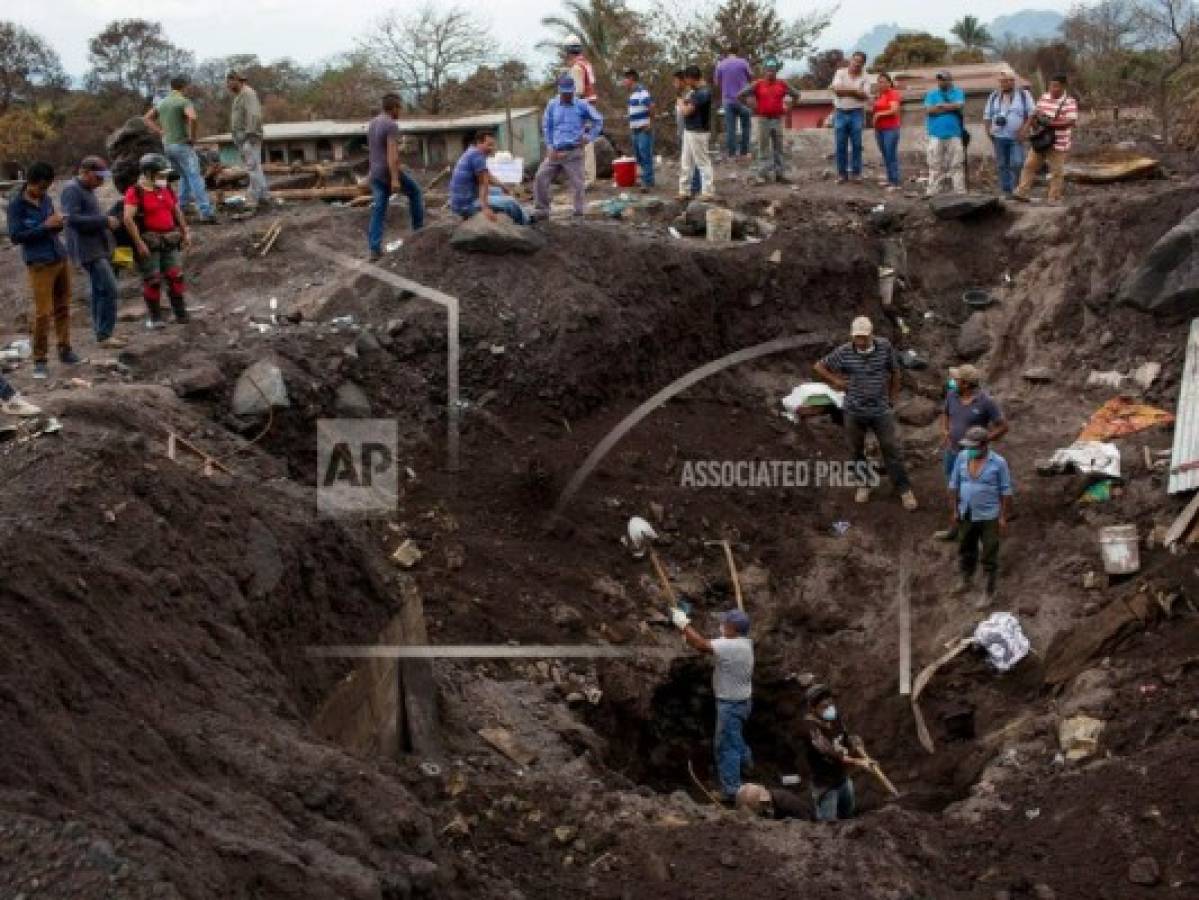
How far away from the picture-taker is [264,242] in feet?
48.8

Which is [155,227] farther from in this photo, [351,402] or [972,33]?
[972,33]

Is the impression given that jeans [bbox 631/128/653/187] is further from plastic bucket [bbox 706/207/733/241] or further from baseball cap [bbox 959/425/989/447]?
baseball cap [bbox 959/425/989/447]

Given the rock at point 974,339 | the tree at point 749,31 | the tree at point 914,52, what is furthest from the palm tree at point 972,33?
the rock at point 974,339

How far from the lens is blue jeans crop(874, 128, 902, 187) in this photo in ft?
54.2

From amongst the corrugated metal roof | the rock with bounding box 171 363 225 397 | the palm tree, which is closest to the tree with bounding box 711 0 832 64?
the corrugated metal roof

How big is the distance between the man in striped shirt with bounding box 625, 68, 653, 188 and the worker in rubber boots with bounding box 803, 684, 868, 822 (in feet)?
31.7

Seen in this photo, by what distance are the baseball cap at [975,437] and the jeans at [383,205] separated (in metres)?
6.45

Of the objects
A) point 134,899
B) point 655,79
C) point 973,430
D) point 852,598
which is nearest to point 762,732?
point 852,598

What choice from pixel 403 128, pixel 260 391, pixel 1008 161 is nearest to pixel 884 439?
pixel 260 391

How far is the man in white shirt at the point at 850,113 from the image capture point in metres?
16.2

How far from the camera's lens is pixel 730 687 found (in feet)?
29.7

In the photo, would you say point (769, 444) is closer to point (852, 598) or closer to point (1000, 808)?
point (852, 598)

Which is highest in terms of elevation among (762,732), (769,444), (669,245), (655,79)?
(655,79)

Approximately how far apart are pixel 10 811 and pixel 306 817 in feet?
4.75
